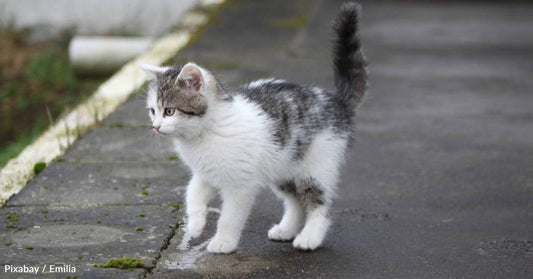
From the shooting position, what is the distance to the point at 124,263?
13.9ft

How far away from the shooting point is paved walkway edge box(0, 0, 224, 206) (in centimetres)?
583

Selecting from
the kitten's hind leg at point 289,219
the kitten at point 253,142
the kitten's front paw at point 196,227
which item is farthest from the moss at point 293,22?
the kitten's front paw at point 196,227

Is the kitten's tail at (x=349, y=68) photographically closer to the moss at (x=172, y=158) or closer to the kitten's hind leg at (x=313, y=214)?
the kitten's hind leg at (x=313, y=214)

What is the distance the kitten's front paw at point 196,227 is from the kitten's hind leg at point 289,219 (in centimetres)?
45

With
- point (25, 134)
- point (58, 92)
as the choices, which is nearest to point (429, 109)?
point (25, 134)

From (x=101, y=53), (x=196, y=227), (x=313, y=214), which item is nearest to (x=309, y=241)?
(x=313, y=214)

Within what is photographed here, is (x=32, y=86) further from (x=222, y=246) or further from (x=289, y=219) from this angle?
(x=222, y=246)

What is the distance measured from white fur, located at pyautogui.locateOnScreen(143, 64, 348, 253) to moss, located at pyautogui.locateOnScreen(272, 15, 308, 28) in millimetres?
6734

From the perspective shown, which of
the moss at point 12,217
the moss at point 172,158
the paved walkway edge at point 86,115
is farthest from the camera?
the moss at point 172,158

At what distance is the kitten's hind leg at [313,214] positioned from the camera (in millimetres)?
4555

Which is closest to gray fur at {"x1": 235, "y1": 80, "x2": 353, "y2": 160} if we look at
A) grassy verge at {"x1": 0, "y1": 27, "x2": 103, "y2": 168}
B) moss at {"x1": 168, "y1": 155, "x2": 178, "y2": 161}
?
moss at {"x1": 168, "y1": 155, "x2": 178, "y2": 161}

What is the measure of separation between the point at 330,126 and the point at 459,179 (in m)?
1.60

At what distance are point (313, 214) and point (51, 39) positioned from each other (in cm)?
863

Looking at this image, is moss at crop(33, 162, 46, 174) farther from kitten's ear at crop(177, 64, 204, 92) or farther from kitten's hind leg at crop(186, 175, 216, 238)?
kitten's ear at crop(177, 64, 204, 92)
